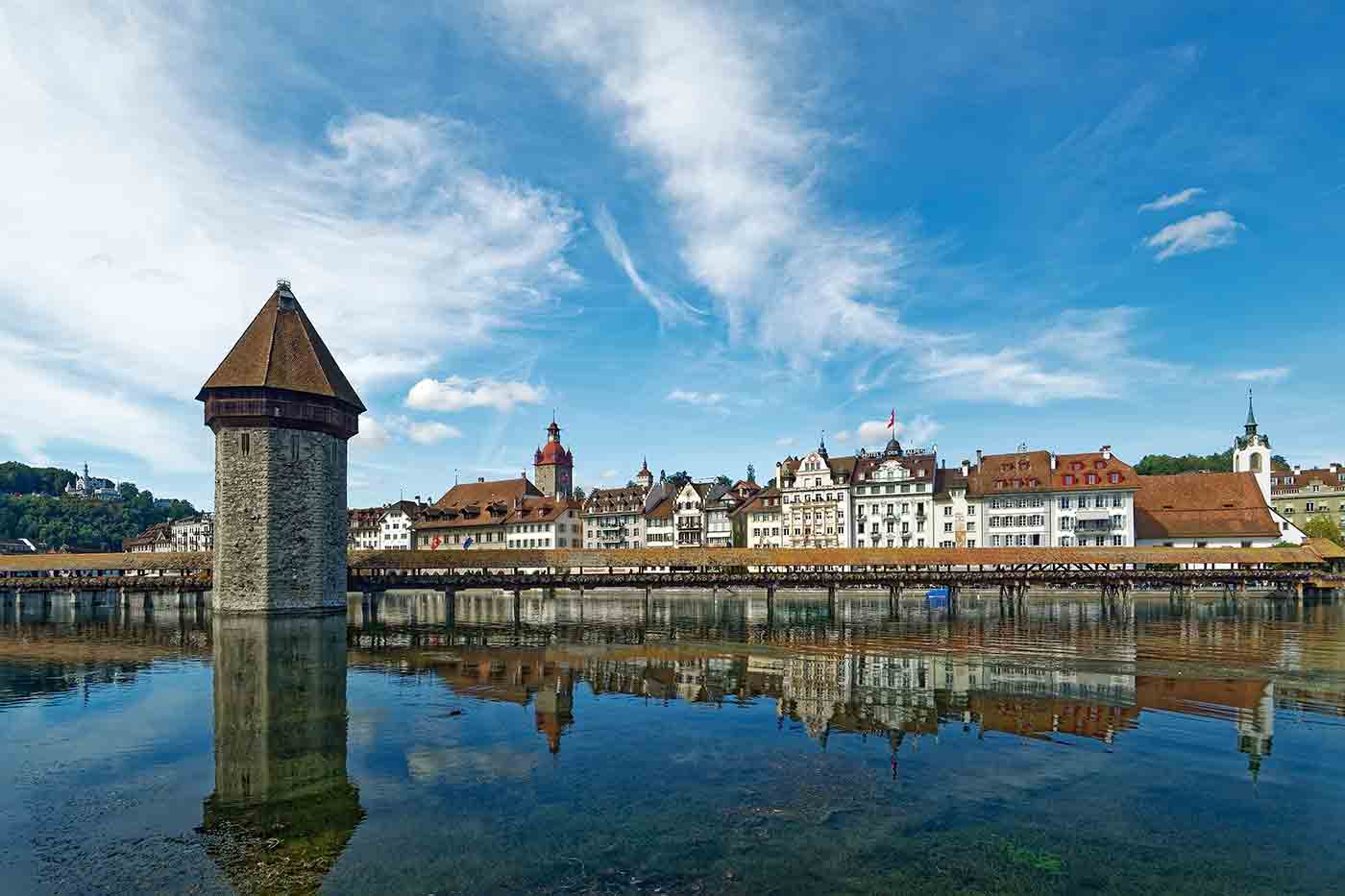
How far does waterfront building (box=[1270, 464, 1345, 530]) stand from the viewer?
89750mm

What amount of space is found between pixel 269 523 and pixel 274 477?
235 cm

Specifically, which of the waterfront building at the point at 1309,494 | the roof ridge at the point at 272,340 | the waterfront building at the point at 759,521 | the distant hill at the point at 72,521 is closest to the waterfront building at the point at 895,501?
the waterfront building at the point at 759,521

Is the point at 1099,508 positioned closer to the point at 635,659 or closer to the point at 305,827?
the point at 635,659

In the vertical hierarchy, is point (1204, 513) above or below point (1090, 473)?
below

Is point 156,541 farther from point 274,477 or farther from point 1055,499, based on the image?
point 1055,499

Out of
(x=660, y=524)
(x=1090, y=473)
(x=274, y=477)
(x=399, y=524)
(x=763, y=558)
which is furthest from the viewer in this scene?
(x=399, y=524)

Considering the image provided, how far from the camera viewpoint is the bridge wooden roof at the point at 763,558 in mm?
52750

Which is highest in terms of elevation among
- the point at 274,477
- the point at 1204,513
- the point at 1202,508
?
the point at 274,477

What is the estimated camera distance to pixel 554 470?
103 m

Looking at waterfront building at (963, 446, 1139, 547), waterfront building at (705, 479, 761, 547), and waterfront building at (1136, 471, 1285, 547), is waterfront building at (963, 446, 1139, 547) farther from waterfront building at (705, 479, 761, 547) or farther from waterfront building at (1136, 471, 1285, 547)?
waterfront building at (705, 479, 761, 547)

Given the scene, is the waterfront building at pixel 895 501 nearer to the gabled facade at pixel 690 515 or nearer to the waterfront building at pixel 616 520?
the gabled facade at pixel 690 515

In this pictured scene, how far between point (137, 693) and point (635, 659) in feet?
46.3

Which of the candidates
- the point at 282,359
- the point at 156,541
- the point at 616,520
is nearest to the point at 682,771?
the point at 282,359

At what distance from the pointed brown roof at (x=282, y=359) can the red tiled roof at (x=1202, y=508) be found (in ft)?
216
